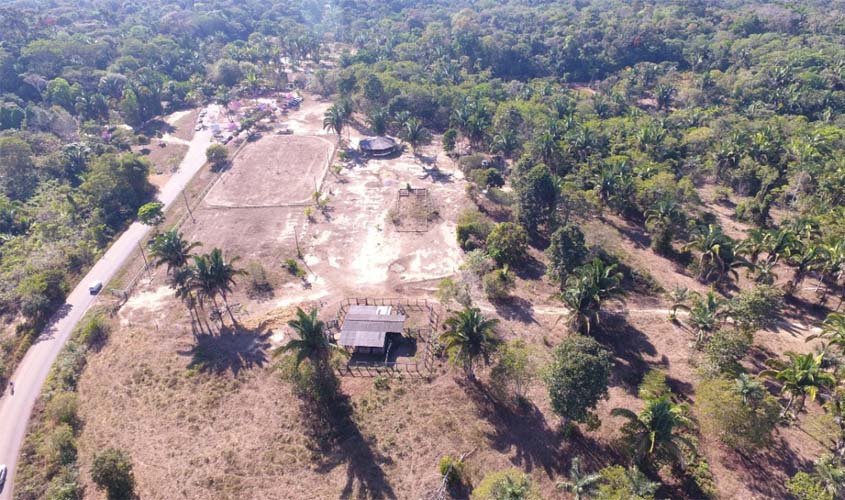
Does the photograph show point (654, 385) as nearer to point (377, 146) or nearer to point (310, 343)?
point (310, 343)

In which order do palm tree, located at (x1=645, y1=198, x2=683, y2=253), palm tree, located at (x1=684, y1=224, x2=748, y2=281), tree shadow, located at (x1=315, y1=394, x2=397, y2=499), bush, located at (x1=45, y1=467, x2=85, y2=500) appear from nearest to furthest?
bush, located at (x1=45, y1=467, x2=85, y2=500) → tree shadow, located at (x1=315, y1=394, x2=397, y2=499) → palm tree, located at (x1=684, y1=224, x2=748, y2=281) → palm tree, located at (x1=645, y1=198, x2=683, y2=253)

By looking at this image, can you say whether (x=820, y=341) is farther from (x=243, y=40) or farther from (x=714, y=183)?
(x=243, y=40)

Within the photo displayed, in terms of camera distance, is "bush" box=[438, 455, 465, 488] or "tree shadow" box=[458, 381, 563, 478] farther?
"tree shadow" box=[458, 381, 563, 478]

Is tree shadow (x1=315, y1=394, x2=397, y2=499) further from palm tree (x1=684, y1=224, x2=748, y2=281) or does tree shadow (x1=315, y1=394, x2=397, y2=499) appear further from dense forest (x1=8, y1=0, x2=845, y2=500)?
palm tree (x1=684, y1=224, x2=748, y2=281)

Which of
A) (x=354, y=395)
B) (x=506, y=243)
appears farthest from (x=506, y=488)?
(x=506, y=243)

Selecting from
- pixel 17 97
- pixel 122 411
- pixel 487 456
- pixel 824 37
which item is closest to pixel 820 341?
pixel 487 456

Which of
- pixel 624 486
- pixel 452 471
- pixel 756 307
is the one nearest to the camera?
pixel 624 486

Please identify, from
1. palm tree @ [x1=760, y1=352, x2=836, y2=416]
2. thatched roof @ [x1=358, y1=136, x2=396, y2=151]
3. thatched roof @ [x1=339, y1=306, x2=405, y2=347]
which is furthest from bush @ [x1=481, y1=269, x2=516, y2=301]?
thatched roof @ [x1=358, y1=136, x2=396, y2=151]
